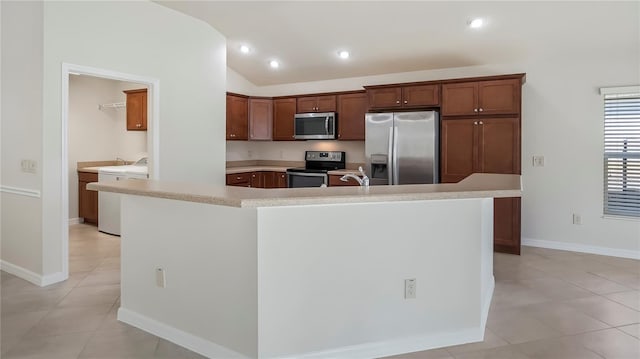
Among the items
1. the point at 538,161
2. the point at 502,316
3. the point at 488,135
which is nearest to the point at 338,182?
the point at 488,135

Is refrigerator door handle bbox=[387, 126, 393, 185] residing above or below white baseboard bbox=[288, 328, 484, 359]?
above

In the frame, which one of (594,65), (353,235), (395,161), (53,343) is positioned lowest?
(53,343)

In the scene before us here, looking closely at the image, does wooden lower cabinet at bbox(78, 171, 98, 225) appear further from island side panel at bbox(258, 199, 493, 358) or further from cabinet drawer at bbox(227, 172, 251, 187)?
island side panel at bbox(258, 199, 493, 358)

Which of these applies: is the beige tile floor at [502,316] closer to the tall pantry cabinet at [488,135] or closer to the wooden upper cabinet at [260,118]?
the tall pantry cabinet at [488,135]

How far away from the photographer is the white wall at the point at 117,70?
3.67 metres

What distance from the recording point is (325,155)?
21.4 ft

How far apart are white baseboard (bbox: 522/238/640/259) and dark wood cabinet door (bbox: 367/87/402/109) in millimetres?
2336

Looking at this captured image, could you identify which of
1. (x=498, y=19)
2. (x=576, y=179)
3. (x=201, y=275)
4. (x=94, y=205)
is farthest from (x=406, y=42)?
(x=94, y=205)

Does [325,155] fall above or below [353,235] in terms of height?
above

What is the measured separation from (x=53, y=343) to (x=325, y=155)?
4.49 m

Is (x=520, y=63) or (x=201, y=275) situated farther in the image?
(x=520, y=63)

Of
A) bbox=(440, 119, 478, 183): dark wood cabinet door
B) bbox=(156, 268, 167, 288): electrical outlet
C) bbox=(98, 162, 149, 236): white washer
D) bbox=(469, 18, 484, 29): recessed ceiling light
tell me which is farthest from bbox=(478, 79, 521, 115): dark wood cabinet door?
bbox=(98, 162, 149, 236): white washer

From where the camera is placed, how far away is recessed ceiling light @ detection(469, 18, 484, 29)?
4367 mm

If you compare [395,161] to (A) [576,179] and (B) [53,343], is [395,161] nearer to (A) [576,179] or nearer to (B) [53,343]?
(A) [576,179]
